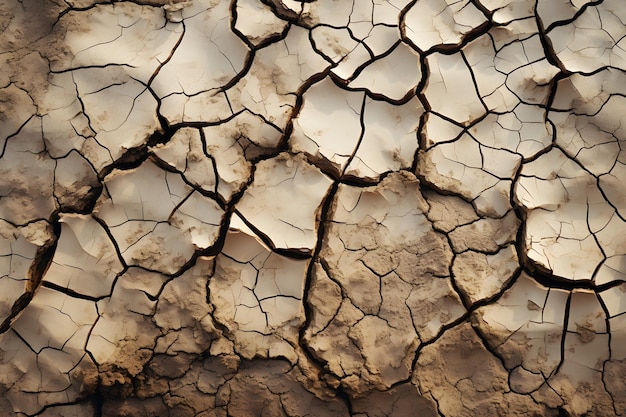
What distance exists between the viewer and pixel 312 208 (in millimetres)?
2129

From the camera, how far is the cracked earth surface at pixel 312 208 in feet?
6.49

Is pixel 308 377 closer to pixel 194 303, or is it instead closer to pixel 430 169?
pixel 194 303

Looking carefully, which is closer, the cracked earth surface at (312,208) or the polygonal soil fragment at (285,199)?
the cracked earth surface at (312,208)

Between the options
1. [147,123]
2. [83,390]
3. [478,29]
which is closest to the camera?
[83,390]

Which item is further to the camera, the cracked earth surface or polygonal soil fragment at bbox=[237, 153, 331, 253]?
polygonal soil fragment at bbox=[237, 153, 331, 253]

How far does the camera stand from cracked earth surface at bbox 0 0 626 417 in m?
1.98

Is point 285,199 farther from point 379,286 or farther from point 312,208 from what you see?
point 379,286

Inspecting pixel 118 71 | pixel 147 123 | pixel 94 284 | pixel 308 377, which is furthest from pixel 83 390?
pixel 118 71

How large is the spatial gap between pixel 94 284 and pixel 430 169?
1.41 m

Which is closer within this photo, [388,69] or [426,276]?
[426,276]

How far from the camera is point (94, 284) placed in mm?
2037

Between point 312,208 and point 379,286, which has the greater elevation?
point 312,208

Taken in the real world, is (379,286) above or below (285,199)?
below

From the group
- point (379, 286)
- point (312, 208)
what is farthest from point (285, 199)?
point (379, 286)
